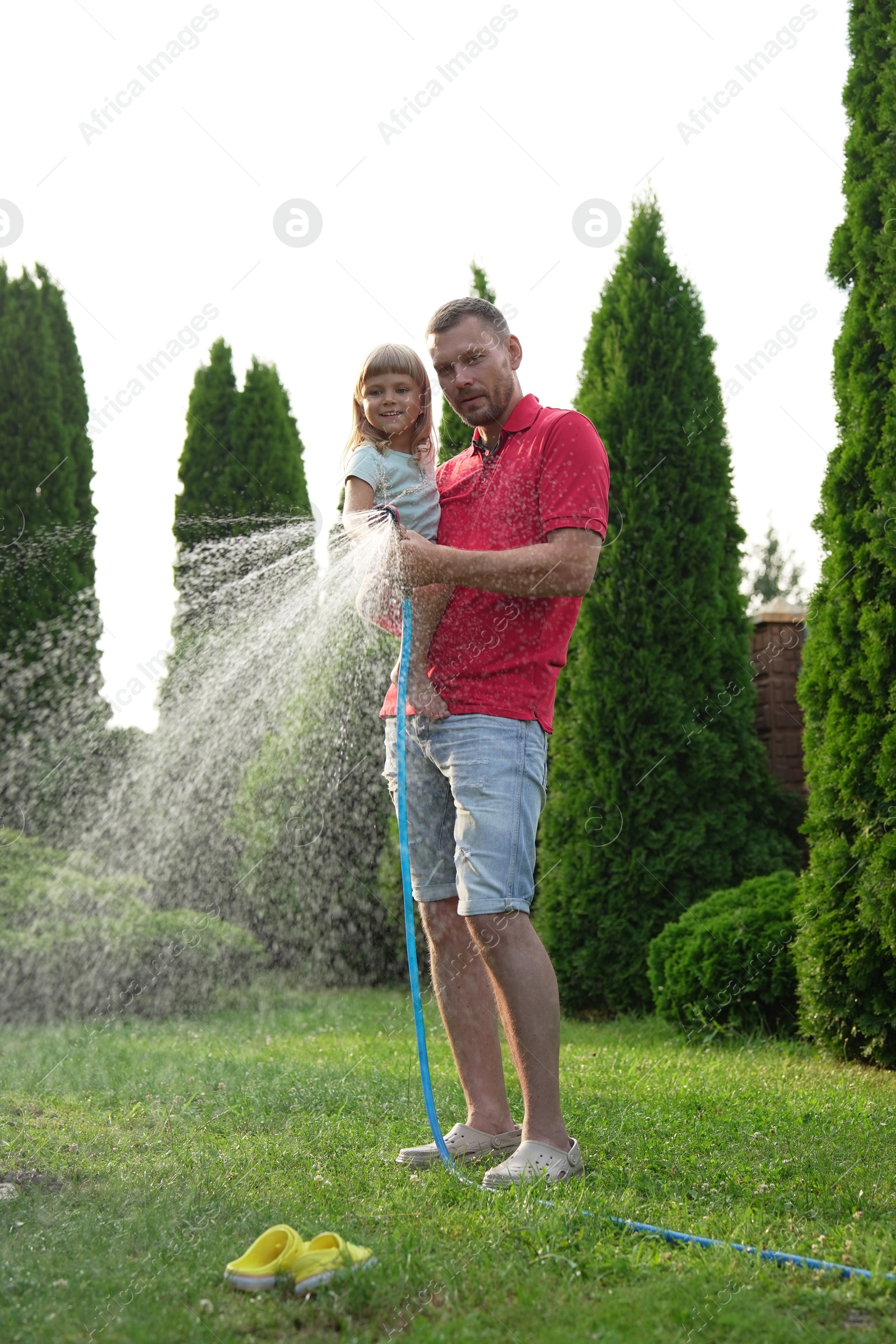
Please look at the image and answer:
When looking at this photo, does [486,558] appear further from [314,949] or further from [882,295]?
[314,949]

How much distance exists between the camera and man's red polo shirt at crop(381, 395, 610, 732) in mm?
2680

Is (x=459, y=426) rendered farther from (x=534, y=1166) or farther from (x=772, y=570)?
(x=772, y=570)

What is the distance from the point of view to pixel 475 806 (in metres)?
2.63

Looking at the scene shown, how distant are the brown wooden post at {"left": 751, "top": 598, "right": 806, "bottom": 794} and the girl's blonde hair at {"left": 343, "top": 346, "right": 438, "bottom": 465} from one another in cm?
447

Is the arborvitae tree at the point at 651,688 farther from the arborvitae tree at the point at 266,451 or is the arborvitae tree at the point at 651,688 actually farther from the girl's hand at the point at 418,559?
the girl's hand at the point at 418,559

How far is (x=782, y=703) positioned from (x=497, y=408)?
16.8ft

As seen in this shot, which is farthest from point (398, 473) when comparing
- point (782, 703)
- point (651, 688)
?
point (782, 703)

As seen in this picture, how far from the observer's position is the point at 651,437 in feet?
22.8

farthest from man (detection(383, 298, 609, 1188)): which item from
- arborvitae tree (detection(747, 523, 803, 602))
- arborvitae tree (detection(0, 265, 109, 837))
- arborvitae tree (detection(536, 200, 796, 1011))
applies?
arborvitae tree (detection(747, 523, 803, 602))

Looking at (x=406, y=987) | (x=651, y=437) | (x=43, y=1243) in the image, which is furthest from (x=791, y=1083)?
(x=406, y=987)

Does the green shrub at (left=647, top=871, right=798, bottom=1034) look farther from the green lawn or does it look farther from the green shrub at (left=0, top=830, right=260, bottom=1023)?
the green shrub at (left=0, top=830, right=260, bottom=1023)

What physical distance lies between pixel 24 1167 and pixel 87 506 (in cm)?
749

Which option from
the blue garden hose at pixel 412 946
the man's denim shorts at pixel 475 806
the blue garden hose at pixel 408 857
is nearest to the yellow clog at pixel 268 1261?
the blue garden hose at pixel 412 946

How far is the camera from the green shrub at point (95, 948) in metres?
6.54
